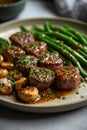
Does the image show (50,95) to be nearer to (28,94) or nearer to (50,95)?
(50,95)

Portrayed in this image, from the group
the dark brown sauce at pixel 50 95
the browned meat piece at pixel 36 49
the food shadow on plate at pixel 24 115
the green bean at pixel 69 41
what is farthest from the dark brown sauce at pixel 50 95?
the green bean at pixel 69 41

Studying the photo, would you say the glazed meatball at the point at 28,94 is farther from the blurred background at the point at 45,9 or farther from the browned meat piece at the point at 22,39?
the blurred background at the point at 45,9

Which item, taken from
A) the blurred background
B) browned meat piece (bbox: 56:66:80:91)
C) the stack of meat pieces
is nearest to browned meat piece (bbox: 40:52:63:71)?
the stack of meat pieces

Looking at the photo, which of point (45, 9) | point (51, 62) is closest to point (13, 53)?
point (51, 62)

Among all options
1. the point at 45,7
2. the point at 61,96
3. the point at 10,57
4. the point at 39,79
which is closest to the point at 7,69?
the point at 10,57

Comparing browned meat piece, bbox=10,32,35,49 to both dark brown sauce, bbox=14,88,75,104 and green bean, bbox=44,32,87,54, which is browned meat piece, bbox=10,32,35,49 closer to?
green bean, bbox=44,32,87,54
